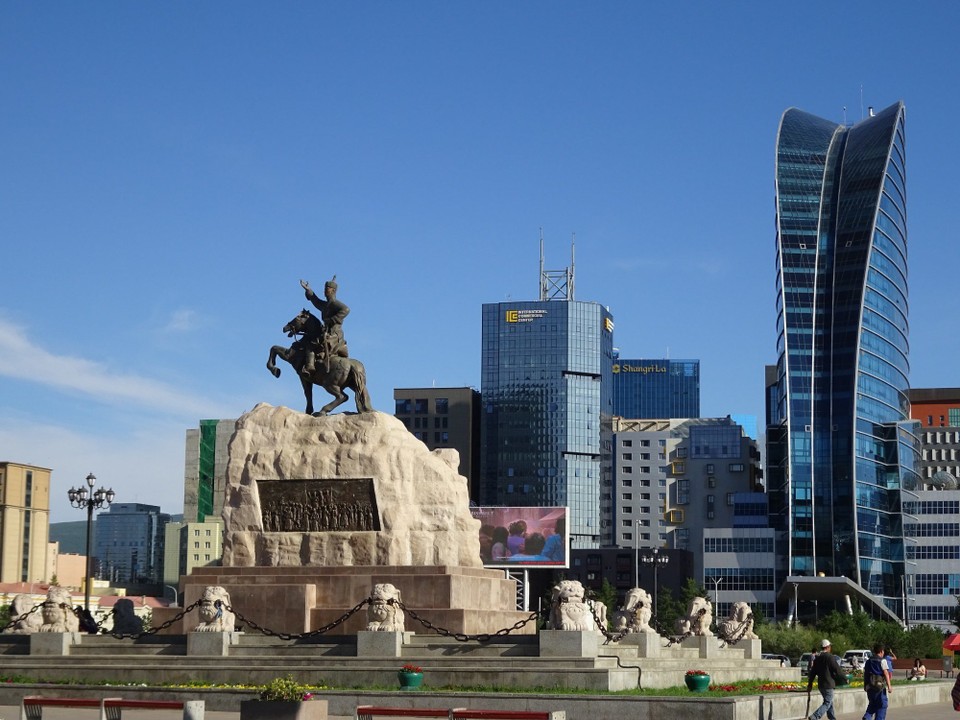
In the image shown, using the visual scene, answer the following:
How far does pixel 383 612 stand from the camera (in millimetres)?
29672

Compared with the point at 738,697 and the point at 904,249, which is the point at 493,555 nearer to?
the point at 904,249

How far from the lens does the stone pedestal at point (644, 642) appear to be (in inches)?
1205

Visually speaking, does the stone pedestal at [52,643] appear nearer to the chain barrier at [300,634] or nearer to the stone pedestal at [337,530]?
the stone pedestal at [337,530]

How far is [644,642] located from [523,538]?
302 feet

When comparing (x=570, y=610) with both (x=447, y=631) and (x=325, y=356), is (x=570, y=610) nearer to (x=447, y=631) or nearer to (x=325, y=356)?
(x=447, y=631)

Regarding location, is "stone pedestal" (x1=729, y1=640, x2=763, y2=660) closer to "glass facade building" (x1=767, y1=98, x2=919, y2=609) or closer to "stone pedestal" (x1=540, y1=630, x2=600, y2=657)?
"stone pedestal" (x1=540, y1=630, x2=600, y2=657)

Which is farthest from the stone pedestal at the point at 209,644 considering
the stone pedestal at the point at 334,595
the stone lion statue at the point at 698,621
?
the stone lion statue at the point at 698,621

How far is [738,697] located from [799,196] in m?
123

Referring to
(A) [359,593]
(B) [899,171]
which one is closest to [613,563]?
(B) [899,171]

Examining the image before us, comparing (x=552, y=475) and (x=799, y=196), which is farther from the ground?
(x=799, y=196)

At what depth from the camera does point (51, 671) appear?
30.1 metres

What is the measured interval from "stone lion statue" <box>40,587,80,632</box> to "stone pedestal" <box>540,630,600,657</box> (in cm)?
1152

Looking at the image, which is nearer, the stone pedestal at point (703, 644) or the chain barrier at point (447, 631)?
the chain barrier at point (447, 631)

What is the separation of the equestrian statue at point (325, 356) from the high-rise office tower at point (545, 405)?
→ 128m
